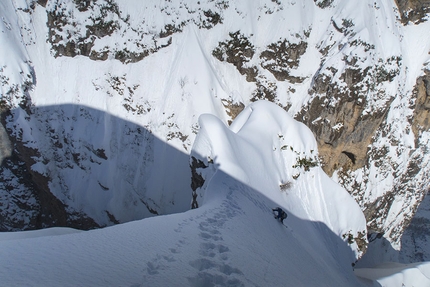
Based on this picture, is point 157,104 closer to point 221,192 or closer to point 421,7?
point 221,192

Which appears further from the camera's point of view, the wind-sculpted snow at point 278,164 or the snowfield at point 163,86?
the snowfield at point 163,86

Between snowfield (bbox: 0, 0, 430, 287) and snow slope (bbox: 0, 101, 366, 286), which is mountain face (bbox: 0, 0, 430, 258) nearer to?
snowfield (bbox: 0, 0, 430, 287)

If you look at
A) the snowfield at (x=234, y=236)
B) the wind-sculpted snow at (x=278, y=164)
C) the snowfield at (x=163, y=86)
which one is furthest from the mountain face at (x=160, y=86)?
the snowfield at (x=234, y=236)

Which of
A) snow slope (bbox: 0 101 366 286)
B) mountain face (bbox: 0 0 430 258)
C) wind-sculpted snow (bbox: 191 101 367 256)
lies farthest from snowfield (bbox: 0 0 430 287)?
snow slope (bbox: 0 101 366 286)

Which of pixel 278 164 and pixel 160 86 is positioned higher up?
pixel 160 86

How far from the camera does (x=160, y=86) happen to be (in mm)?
15531

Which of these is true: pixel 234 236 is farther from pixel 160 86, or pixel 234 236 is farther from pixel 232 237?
pixel 160 86

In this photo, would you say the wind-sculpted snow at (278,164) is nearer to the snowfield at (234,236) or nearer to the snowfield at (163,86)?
the snowfield at (234,236)

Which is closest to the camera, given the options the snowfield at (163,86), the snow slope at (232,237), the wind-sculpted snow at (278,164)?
the snow slope at (232,237)

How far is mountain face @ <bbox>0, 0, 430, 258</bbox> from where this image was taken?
14750mm

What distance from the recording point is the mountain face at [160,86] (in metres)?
14.8

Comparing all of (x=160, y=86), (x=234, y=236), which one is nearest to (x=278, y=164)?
(x=234, y=236)

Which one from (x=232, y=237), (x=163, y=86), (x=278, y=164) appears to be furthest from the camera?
(x=163, y=86)

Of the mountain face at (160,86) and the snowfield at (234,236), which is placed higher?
the mountain face at (160,86)
